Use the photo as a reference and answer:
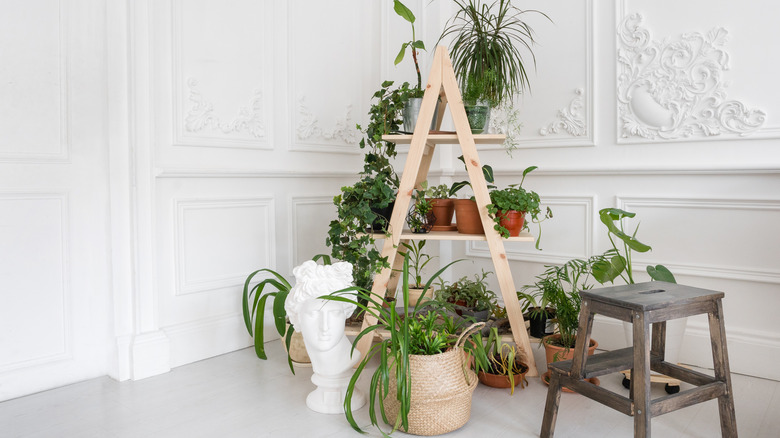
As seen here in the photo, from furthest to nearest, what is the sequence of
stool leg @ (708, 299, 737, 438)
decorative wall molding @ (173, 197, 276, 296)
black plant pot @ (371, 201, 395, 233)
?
1. decorative wall molding @ (173, 197, 276, 296)
2. black plant pot @ (371, 201, 395, 233)
3. stool leg @ (708, 299, 737, 438)

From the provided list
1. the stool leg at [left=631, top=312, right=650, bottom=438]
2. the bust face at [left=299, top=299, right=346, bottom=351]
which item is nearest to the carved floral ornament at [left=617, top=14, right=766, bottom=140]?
the stool leg at [left=631, top=312, right=650, bottom=438]

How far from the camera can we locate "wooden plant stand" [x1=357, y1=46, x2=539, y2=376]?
239 cm

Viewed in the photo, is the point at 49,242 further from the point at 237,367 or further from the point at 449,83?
the point at 449,83

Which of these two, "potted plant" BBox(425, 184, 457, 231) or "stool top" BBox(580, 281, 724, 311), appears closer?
"stool top" BBox(580, 281, 724, 311)

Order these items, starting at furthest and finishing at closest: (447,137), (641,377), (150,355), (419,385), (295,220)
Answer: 1. (295,220)
2. (150,355)
3. (447,137)
4. (419,385)
5. (641,377)

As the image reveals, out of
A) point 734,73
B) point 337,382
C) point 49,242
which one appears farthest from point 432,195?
point 49,242

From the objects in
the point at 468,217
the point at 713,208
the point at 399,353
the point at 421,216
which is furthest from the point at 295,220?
the point at 713,208

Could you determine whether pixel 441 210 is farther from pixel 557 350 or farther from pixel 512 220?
pixel 557 350

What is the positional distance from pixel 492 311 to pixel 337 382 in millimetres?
917

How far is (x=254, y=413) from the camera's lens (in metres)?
2.17

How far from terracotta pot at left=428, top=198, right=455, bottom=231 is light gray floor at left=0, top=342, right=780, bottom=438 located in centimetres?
78

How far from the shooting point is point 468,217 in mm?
2510

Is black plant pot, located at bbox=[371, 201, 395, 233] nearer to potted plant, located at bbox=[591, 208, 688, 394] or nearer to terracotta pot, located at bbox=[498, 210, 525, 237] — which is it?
terracotta pot, located at bbox=[498, 210, 525, 237]

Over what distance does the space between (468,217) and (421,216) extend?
0.22 m
